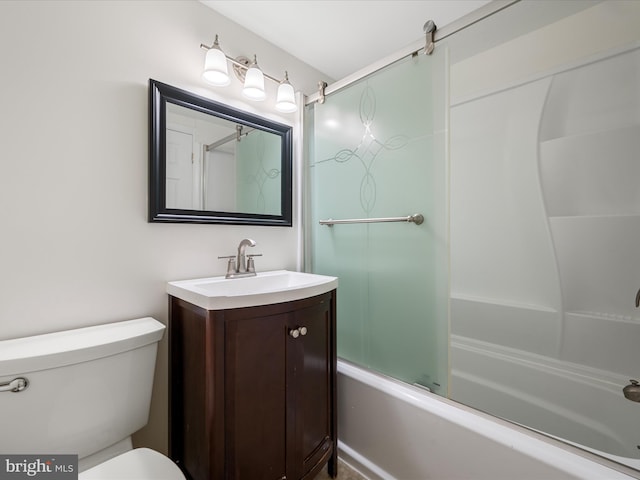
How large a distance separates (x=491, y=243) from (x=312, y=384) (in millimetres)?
1288

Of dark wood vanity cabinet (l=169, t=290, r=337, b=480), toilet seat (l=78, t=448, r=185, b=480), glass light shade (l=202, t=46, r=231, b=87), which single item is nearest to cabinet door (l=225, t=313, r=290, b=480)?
dark wood vanity cabinet (l=169, t=290, r=337, b=480)

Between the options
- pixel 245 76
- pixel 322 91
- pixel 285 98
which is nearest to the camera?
pixel 245 76

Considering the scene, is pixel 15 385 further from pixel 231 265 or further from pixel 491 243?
pixel 491 243

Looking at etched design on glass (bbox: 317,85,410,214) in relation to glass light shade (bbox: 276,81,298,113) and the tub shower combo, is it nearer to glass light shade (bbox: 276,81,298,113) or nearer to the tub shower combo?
the tub shower combo

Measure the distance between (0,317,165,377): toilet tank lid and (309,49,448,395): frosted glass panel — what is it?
972 mm

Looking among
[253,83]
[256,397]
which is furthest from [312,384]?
[253,83]

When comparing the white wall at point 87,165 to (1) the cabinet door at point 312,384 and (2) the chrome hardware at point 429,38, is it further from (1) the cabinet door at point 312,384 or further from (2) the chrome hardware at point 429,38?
(2) the chrome hardware at point 429,38

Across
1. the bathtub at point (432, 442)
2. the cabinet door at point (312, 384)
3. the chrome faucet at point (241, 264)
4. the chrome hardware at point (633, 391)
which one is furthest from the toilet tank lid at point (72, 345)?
the chrome hardware at point (633, 391)

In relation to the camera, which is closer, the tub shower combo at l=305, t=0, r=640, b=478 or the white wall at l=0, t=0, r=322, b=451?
the white wall at l=0, t=0, r=322, b=451

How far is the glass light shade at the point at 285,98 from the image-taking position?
1520 mm

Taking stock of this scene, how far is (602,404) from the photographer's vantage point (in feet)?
4.05

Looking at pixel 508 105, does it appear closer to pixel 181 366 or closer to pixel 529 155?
pixel 529 155

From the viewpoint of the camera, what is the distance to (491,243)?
1.62 metres

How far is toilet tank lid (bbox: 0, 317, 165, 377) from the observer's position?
739 millimetres
